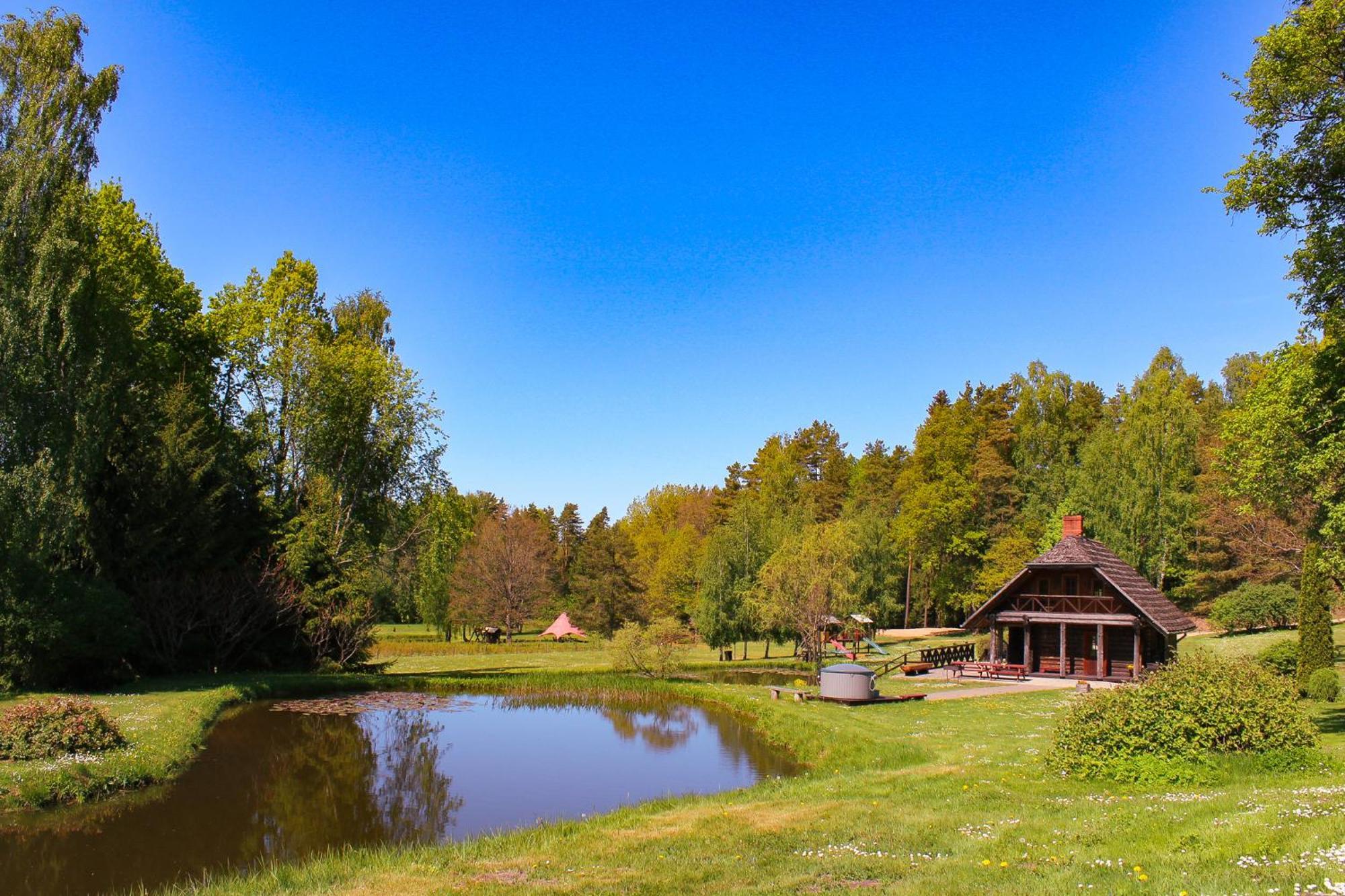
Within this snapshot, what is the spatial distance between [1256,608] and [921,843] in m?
39.2

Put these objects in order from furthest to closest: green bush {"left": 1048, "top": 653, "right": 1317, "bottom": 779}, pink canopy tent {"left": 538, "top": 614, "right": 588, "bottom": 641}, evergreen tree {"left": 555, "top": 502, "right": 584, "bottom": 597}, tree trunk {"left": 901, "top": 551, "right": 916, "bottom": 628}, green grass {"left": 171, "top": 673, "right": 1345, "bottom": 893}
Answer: evergreen tree {"left": 555, "top": 502, "right": 584, "bottom": 597} → pink canopy tent {"left": 538, "top": 614, "right": 588, "bottom": 641} → tree trunk {"left": 901, "top": 551, "right": 916, "bottom": 628} → green bush {"left": 1048, "top": 653, "right": 1317, "bottom": 779} → green grass {"left": 171, "top": 673, "right": 1345, "bottom": 893}

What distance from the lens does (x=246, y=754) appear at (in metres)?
18.4

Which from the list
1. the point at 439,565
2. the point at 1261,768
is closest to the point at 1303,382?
the point at 1261,768

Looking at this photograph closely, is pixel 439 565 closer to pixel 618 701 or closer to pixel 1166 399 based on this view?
pixel 618 701

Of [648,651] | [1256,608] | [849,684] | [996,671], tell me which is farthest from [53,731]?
[1256,608]

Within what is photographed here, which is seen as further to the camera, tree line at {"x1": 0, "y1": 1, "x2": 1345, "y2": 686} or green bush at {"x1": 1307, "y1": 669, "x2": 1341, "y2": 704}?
green bush at {"x1": 1307, "y1": 669, "x2": 1341, "y2": 704}

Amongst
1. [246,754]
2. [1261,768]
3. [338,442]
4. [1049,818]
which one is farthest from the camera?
[338,442]

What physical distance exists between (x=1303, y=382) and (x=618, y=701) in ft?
72.9

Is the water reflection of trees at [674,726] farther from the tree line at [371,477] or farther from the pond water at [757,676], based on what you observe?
the tree line at [371,477]

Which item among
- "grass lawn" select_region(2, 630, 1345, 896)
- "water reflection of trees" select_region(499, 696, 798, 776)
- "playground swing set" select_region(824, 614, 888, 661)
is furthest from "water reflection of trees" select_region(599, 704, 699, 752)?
"playground swing set" select_region(824, 614, 888, 661)

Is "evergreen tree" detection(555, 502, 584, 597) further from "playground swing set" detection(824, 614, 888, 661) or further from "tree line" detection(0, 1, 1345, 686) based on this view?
"playground swing set" detection(824, 614, 888, 661)

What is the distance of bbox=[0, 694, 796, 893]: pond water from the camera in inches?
456

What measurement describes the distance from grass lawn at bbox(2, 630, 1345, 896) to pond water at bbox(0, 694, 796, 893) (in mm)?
1972

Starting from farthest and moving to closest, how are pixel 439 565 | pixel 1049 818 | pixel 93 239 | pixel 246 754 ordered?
pixel 439 565 → pixel 93 239 → pixel 246 754 → pixel 1049 818
